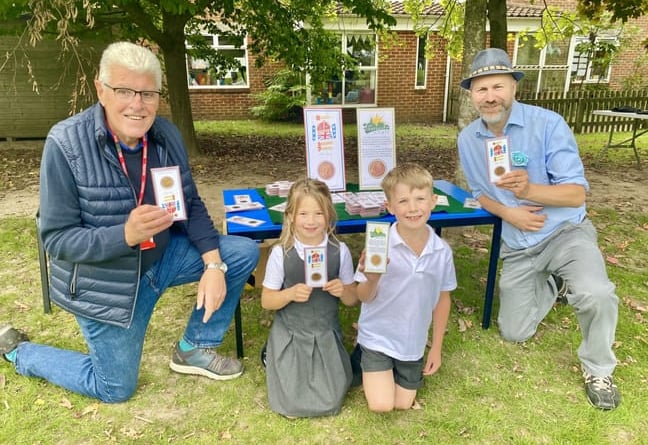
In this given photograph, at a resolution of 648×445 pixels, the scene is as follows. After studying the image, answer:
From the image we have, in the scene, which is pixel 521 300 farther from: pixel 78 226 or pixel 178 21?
pixel 178 21

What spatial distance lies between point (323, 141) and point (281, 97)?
10.9 metres

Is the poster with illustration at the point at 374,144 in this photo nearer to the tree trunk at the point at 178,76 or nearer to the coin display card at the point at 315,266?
the coin display card at the point at 315,266

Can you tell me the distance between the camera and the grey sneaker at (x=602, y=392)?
261 cm

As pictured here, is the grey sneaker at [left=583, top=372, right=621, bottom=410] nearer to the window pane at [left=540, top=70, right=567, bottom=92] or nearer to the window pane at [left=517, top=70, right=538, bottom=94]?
the window pane at [left=517, top=70, right=538, bottom=94]

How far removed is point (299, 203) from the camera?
2400 millimetres

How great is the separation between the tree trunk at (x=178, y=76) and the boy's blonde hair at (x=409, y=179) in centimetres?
689

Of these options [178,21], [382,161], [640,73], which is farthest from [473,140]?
[640,73]

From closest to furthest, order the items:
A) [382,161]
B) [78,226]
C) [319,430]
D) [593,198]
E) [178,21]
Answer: [78,226] < [319,430] < [382,161] < [593,198] < [178,21]

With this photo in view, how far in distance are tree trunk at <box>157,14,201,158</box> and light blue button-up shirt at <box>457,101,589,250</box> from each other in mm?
6626

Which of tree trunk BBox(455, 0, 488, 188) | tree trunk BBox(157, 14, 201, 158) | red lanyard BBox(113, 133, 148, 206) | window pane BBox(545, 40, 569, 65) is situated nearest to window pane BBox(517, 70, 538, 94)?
window pane BBox(545, 40, 569, 65)

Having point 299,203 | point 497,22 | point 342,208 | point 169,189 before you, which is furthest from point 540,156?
point 497,22

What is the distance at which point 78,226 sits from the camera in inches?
90.5

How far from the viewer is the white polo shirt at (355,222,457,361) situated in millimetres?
2508

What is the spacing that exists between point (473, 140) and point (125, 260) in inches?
90.4
